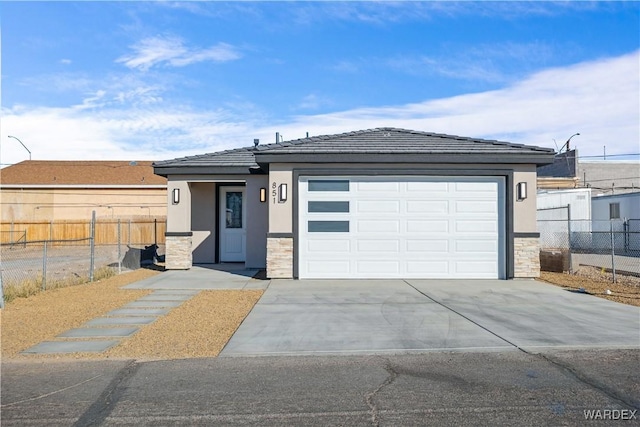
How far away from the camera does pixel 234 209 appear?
1816cm

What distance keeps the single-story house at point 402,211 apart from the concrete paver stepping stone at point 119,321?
503 cm

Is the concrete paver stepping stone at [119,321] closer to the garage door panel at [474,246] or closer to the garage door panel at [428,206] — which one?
the garage door panel at [428,206]

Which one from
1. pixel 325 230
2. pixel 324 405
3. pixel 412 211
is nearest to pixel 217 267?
pixel 325 230

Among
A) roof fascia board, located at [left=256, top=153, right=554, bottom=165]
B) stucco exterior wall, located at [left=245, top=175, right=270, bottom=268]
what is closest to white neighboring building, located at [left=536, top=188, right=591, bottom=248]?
roof fascia board, located at [left=256, top=153, right=554, bottom=165]

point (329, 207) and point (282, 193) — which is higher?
point (282, 193)

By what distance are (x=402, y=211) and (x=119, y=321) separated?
7.69m

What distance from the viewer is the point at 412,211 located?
13891 mm

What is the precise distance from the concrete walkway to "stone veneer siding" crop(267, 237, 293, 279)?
54cm

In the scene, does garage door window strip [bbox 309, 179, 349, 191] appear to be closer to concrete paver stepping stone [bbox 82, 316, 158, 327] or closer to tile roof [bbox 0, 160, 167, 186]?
concrete paver stepping stone [bbox 82, 316, 158, 327]

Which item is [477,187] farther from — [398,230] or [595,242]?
[595,242]

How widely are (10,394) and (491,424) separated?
4.68 metres

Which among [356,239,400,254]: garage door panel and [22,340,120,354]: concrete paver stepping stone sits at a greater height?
[356,239,400,254]: garage door panel

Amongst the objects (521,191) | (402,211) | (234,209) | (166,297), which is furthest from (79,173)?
(521,191)

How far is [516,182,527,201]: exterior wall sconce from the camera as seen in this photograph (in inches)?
545
